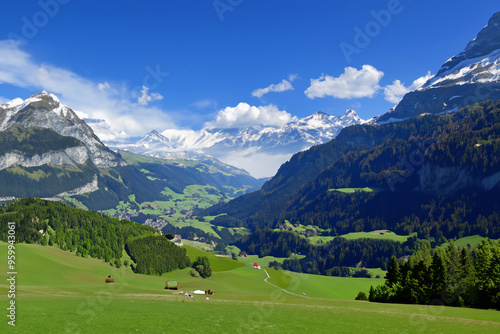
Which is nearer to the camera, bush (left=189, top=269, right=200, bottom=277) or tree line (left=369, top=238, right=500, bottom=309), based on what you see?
tree line (left=369, top=238, right=500, bottom=309)

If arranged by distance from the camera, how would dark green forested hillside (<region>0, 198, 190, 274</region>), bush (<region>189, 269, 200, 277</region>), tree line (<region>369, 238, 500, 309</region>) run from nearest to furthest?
tree line (<region>369, 238, 500, 309</region>)
dark green forested hillside (<region>0, 198, 190, 274</region>)
bush (<region>189, 269, 200, 277</region>)

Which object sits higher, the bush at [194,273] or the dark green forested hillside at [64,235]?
the dark green forested hillside at [64,235]

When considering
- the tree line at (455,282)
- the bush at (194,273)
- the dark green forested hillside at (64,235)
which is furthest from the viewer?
the bush at (194,273)

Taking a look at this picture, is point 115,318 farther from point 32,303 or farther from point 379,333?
point 379,333

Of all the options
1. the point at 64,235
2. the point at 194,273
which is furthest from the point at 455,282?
the point at 64,235

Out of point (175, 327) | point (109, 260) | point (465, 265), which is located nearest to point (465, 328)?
point (175, 327)

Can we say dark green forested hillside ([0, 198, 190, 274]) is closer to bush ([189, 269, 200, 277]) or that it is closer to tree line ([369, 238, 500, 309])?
bush ([189, 269, 200, 277])

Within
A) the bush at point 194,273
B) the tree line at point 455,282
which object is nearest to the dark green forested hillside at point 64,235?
the bush at point 194,273

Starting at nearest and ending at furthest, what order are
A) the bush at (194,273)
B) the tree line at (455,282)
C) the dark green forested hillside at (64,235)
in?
the tree line at (455,282)
the dark green forested hillside at (64,235)
the bush at (194,273)

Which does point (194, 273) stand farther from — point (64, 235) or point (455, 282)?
point (455, 282)

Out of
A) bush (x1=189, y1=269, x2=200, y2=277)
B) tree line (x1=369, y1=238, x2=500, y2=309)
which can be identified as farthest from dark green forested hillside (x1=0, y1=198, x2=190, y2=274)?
tree line (x1=369, y1=238, x2=500, y2=309)

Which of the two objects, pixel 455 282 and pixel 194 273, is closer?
pixel 455 282

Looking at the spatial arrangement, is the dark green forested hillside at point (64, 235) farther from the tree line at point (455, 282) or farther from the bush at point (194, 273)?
the tree line at point (455, 282)

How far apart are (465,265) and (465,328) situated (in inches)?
1740
